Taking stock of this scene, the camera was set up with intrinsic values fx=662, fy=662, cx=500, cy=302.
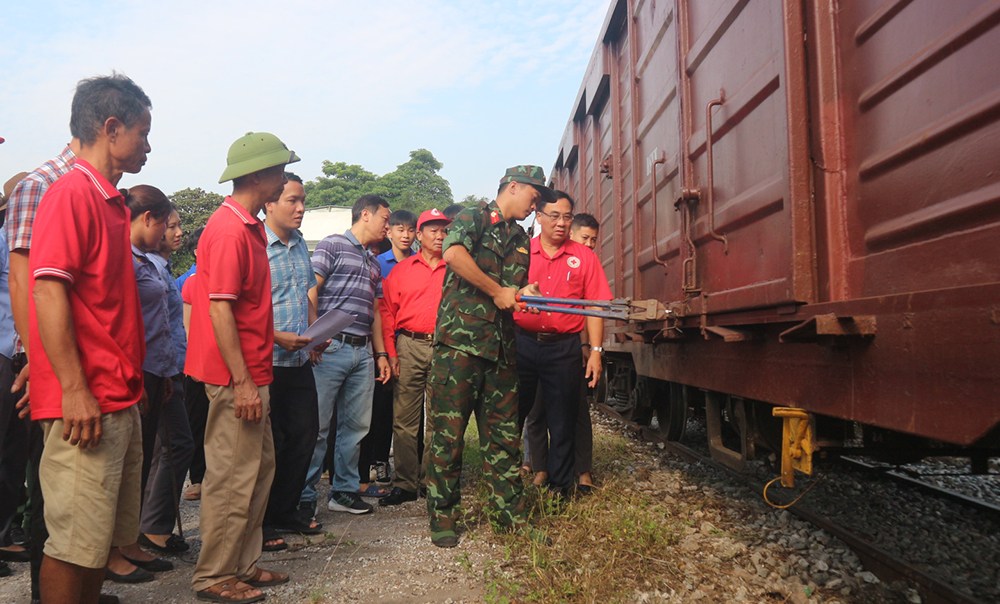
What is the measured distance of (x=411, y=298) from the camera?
4.55 metres

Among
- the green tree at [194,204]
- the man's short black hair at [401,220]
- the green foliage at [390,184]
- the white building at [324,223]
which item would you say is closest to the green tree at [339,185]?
the green foliage at [390,184]

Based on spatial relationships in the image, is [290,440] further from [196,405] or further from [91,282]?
[91,282]

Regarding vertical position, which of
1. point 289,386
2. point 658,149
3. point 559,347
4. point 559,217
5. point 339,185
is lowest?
point 289,386

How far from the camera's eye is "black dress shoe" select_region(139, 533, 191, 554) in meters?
3.29

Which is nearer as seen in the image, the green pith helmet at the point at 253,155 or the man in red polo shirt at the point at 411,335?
the green pith helmet at the point at 253,155

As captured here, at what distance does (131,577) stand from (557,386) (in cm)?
239

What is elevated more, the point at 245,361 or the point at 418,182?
the point at 418,182

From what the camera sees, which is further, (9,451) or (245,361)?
(9,451)

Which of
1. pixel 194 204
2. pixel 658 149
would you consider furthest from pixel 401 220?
pixel 194 204

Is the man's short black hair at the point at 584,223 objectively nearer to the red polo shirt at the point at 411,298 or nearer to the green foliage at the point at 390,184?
the red polo shirt at the point at 411,298

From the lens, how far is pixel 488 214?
352cm

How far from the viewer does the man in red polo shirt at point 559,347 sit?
4.07 metres

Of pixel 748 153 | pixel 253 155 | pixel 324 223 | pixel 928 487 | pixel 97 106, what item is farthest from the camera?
pixel 324 223

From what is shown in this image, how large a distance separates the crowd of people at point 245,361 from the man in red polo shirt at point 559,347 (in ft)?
0.04
